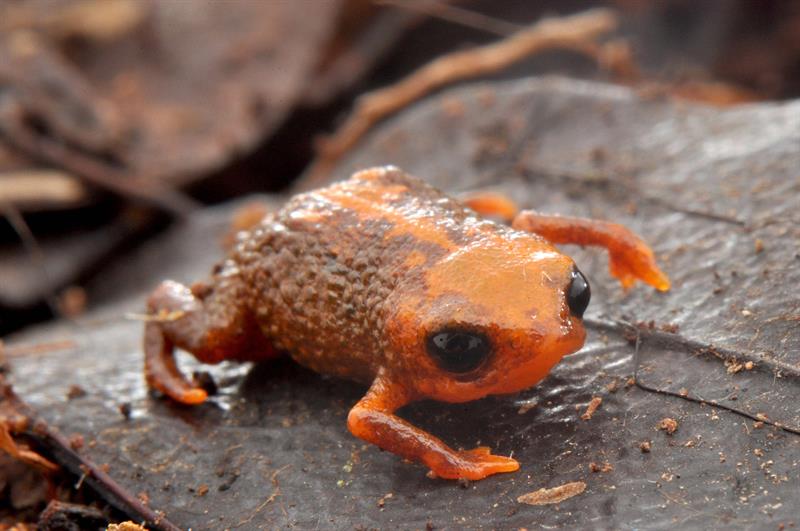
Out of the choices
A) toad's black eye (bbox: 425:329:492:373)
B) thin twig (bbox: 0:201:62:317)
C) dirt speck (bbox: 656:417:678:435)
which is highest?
toad's black eye (bbox: 425:329:492:373)

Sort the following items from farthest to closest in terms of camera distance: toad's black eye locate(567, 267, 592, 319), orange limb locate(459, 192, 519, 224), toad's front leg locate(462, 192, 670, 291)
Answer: orange limb locate(459, 192, 519, 224), toad's front leg locate(462, 192, 670, 291), toad's black eye locate(567, 267, 592, 319)

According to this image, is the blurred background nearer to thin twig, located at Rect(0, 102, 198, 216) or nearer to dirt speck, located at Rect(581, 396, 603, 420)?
thin twig, located at Rect(0, 102, 198, 216)

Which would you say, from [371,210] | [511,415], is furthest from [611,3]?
[511,415]

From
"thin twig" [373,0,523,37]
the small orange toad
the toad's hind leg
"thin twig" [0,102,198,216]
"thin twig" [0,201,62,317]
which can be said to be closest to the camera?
the small orange toad

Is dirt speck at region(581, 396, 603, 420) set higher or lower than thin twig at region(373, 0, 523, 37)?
lower

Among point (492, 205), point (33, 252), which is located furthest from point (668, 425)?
point (33, 252)

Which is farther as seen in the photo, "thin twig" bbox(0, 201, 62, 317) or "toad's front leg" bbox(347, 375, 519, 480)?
"thin twig" bbox(0, 201, 62, 317)

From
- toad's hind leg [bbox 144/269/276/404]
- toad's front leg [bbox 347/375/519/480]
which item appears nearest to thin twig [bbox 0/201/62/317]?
toad's hind leg [bbox 144/269/276/404]
